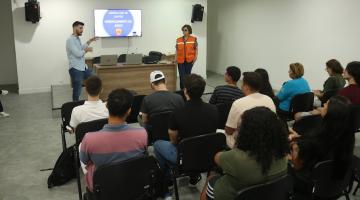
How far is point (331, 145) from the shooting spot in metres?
2.28

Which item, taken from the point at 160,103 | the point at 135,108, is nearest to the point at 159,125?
the point at 160,103

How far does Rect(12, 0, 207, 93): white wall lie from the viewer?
25.0 feet

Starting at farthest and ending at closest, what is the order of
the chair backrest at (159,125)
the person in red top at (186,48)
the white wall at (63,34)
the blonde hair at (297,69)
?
the white wall at (63,34) < the person in red top at (186,48) < the blonde hair at (297,69) < the chair backrest at (159,125)

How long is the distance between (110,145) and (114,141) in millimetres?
34

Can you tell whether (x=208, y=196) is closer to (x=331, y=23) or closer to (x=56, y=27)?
(x=331, y=23)

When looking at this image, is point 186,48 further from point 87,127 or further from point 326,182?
point 326,182

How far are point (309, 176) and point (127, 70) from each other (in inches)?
206

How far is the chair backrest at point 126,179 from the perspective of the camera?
212 cm

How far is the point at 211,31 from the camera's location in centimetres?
1048

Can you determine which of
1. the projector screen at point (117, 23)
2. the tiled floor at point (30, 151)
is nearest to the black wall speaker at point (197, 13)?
the projector screen at point (117, 23)

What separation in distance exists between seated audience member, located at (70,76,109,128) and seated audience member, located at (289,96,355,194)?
5.58ft

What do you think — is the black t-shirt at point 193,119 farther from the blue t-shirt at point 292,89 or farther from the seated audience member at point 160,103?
the blue t-shirt at point 292,89

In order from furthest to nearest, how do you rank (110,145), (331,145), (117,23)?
(117,23) < (331,145) < (110,145)

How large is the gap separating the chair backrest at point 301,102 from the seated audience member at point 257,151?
2.54m
